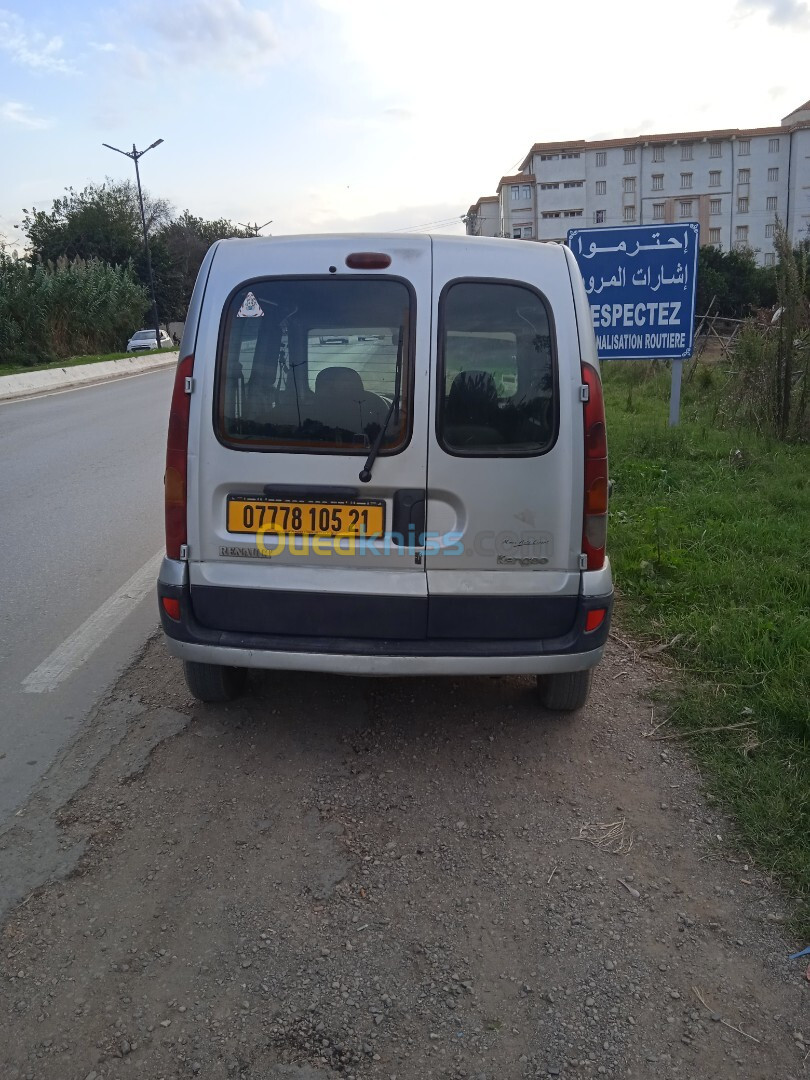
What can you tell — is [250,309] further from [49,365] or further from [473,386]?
A: [49,365]

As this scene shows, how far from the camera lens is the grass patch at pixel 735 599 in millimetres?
3303

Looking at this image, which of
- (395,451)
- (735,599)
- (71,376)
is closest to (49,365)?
(71,376)

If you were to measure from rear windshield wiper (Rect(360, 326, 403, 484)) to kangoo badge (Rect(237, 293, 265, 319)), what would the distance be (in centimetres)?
→ 57

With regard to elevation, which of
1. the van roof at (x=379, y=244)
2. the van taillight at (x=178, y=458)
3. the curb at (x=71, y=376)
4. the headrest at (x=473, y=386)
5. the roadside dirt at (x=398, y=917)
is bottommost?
the roadside dirt at (x=398, y=917)

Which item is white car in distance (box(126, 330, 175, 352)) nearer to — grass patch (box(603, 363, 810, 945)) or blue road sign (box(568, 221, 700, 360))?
blue road sign (box(568, 221, 700, 360))

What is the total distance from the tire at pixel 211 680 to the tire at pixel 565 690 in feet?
4.71

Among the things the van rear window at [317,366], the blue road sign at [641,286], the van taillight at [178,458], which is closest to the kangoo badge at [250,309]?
the van rear window at [317,366]

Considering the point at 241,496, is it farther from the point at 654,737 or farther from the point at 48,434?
the point at 48,434

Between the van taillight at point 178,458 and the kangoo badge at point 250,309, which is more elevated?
the kangoo badge at point 250,309

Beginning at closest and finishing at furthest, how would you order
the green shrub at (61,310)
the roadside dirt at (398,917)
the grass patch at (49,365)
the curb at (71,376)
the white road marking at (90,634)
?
the roadside dirt at (398,917) < the white road marking at (90,634) < the curb at (71,376) < the grass patch at (49,365) < the green shrub at (61,310)

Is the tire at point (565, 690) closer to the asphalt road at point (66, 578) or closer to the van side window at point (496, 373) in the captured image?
the van side window at point (496, 373)

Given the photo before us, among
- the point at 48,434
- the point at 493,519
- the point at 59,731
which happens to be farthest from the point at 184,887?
the point at 48,434

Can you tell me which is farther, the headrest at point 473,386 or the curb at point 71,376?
the curb at point 71,376

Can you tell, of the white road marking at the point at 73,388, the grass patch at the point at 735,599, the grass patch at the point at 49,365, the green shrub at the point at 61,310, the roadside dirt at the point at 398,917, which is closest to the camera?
the roadside dirt at the point at 398,917
